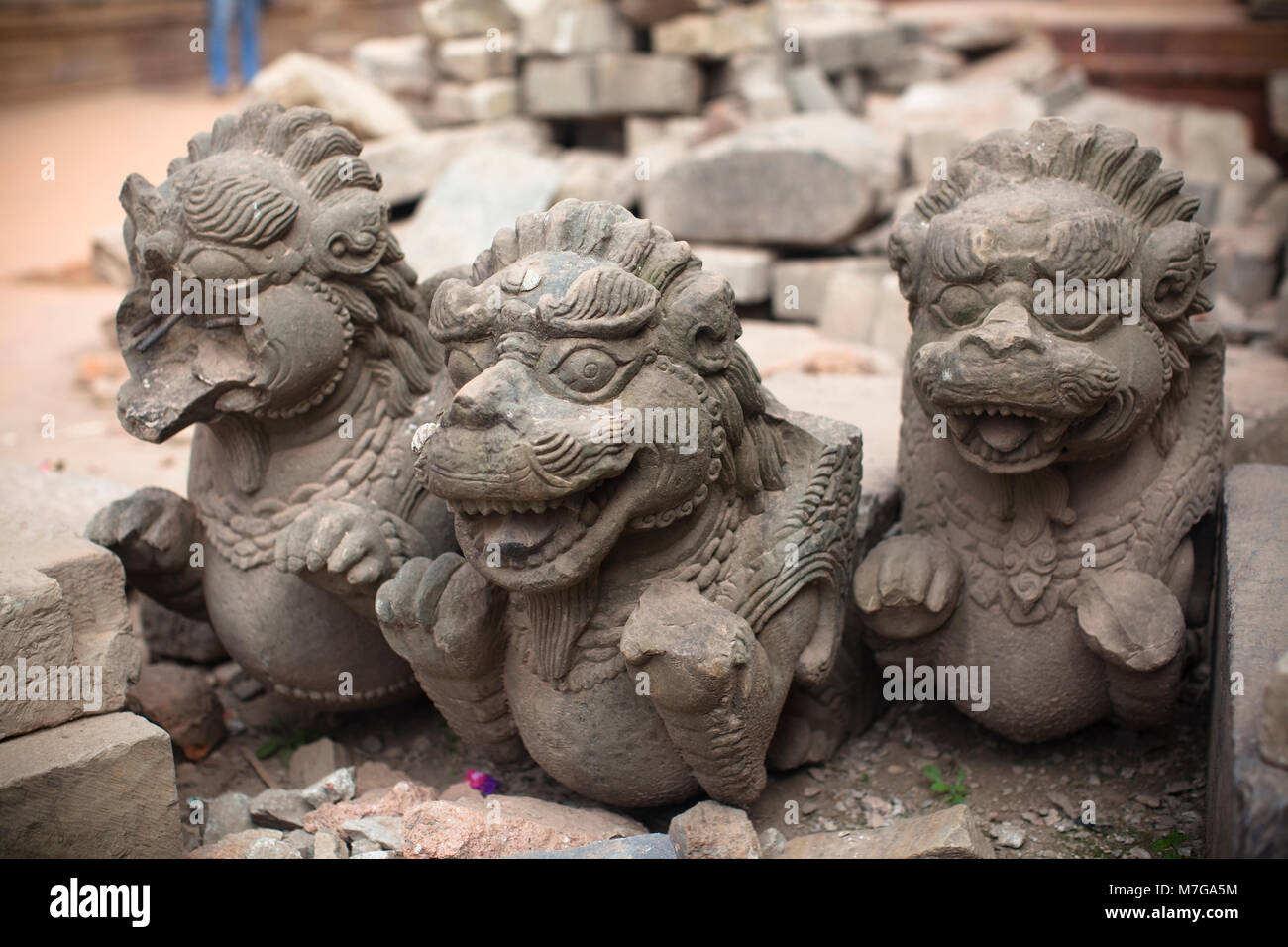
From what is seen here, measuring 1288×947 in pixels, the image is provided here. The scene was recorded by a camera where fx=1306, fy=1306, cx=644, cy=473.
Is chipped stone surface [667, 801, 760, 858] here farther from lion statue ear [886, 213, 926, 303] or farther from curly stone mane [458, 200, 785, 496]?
lion statue ear [886, 213, 926, 303]

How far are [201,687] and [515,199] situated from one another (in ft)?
15.3

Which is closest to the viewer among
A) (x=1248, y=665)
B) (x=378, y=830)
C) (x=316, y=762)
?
(x=1248, y=665)

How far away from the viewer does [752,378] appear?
3168 millimetres

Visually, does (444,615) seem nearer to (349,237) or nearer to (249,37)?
(349,237)

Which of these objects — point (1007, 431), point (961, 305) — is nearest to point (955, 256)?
point (961, 305)

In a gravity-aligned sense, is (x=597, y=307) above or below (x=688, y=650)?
above

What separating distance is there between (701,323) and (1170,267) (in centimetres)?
120

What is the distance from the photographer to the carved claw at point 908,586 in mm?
3461

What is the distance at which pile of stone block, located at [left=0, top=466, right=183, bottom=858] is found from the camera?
3068mm

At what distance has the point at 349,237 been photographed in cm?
347

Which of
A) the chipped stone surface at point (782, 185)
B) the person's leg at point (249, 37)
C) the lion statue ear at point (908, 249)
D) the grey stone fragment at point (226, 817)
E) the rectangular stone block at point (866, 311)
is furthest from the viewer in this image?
the person's leg at point (249, 37)

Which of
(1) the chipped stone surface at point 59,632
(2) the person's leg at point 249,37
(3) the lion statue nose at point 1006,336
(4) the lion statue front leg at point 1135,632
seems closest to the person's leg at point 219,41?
(2) the person's leg at point 249,37

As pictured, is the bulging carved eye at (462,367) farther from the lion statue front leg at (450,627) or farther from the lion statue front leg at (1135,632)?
the lion statue front leg at (1135,632)

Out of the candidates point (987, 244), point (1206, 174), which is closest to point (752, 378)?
point (987, 244)
